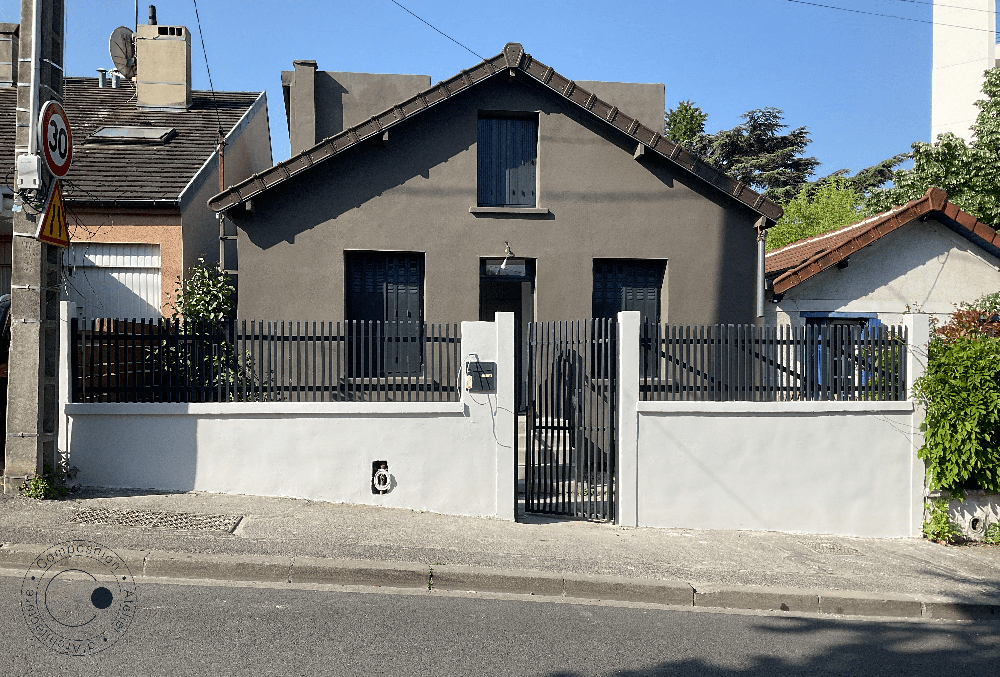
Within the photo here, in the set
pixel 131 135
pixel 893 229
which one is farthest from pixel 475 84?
pixel 893 229

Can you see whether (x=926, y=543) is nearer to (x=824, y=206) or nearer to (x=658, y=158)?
(x=658, y=158)

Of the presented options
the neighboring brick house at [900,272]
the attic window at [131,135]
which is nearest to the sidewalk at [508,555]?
the neighboring brick house at [900,272]

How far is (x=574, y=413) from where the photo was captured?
852 cm

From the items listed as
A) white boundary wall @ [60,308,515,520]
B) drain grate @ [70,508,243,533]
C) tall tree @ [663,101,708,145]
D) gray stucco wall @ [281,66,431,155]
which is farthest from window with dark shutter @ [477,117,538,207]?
tall tree @ [663,101,708,145]

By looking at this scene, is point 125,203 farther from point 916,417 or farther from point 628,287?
point 916,417

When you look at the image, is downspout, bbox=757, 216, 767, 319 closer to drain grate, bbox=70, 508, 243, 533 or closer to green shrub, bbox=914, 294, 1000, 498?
green shrub, bbox=914, 294, 1000, 498

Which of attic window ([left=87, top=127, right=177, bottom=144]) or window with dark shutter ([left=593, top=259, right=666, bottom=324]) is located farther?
attic window ([left=87, top=127, right=177, bottom=144])

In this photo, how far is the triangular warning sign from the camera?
7.39m

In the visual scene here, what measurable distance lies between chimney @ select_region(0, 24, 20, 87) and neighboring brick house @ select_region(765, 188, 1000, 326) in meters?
16.0

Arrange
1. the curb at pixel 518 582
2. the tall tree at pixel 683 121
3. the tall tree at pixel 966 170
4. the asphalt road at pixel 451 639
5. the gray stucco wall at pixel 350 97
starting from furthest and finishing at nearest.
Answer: the tall tree at pixel 683 121 < the tall tree at pixel 966 170 < the gray stucco wall at pixel 350 97 < the curb at pixel 518 582 < the asphalt road at pixel 451 639

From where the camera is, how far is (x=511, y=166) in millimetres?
12383

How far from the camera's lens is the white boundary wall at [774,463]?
8422 millimetres

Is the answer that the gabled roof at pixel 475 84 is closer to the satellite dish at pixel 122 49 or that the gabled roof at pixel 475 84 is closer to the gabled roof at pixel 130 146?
the gabled roof at pixel 130 146

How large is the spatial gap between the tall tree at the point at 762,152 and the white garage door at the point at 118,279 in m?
28.5
